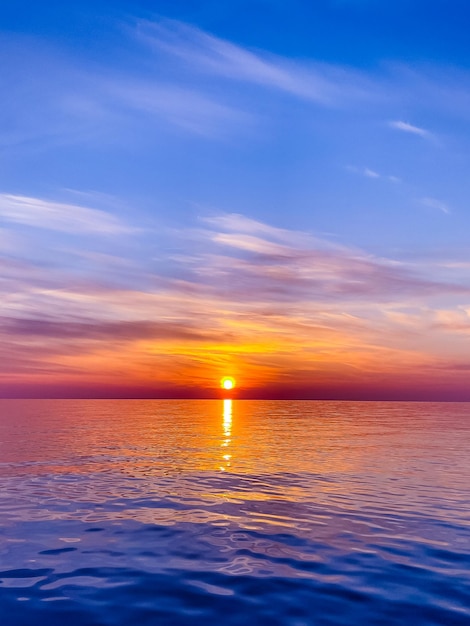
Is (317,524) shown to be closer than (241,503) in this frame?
Yes

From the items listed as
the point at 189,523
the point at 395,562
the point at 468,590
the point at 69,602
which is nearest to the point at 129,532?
the point at 189,523

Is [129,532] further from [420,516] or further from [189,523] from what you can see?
[420,516]

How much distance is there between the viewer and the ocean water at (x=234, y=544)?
39.3 feet

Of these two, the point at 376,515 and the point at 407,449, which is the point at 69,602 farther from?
the point at 407,449

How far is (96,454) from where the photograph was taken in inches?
1628

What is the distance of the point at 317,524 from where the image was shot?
773 inches

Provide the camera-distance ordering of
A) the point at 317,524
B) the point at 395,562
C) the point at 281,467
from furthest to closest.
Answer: the point at 281,467
the point at 317,524
the point at 395,562

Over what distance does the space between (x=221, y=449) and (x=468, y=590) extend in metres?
36.5

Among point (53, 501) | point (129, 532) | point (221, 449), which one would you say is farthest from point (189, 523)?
point (221, 449)

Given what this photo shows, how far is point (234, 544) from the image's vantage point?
17000 millimetres

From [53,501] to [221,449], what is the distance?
26383 mm

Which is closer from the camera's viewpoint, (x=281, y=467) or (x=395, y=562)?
(x=395, y=562)

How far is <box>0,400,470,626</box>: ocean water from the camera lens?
471 inches

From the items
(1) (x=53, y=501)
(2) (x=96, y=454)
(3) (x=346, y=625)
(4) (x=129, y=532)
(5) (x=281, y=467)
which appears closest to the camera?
(3) (x=346, y=625)
